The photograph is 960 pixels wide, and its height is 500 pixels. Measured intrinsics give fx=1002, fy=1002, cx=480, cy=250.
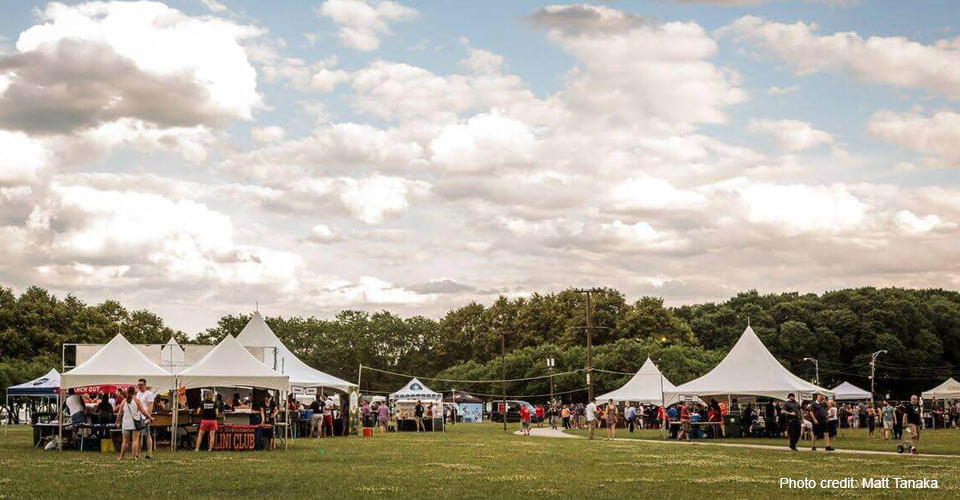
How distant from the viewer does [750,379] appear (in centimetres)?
3991

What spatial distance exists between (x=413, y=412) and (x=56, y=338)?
33.2 meters

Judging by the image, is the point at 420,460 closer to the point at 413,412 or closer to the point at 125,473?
the point at 125,473

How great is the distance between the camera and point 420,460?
74.2 feet

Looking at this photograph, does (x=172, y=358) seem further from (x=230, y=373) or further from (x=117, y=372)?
(x=230, y=373)

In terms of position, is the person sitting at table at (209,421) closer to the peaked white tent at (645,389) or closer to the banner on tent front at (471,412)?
the peaked white tent at (645,389)

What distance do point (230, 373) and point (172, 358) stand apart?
39.3ft

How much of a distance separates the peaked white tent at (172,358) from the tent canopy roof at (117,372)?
32.9 ft

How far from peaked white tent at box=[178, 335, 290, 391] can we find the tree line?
4198cm

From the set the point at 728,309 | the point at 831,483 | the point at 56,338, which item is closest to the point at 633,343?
the point at 728,309

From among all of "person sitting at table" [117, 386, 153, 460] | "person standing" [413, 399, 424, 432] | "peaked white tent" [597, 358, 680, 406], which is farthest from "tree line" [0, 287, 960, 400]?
"person sitting at table" [117, 386, 153, 460]

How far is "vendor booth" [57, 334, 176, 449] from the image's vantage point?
89.4 feet

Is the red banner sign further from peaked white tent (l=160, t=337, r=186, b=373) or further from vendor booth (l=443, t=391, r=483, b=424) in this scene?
vendor booth (l=443, t=391, r=483, b=424)

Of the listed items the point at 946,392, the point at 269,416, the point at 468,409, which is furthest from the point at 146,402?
the point at 468,409

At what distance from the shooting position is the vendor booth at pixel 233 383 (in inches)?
1069
